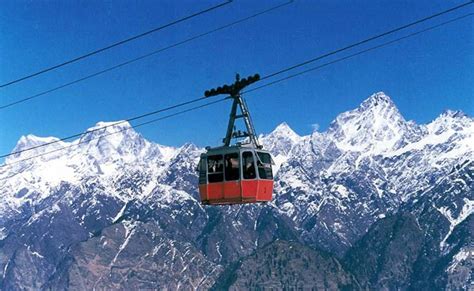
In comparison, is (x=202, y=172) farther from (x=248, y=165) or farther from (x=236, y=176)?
(x=248, y=165)

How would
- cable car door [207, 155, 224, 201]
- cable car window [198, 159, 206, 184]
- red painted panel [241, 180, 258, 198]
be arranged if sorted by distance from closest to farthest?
1. red painted panel [241, 180, 258, 198]
2. cable car door [207, 155, 224, 201]
3. cable car window [198, 159, 206, 184]

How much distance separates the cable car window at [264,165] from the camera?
61.1 m

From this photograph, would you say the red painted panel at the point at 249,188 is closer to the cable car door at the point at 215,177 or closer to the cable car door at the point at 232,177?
the cable car door at the point at 232,177

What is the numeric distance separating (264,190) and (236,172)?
8.64 feet

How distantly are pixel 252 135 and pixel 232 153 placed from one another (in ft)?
10.6

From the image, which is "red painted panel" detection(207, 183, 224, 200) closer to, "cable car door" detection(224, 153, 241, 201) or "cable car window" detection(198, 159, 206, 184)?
"cable car door" detection(224, 153, 241, 201)

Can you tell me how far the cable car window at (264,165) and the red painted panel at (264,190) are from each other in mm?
442

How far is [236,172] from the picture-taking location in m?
60.5

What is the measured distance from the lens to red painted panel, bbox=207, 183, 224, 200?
61.2 metres

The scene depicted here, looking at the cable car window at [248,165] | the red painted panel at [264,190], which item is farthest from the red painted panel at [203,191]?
the red painted panel at [264,190]

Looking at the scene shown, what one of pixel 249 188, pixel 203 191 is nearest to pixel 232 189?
pixel 249 188

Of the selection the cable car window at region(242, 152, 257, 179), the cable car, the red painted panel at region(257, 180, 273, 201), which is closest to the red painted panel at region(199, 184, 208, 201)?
the cable car

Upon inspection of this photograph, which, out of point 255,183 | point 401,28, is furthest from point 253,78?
point 255,183

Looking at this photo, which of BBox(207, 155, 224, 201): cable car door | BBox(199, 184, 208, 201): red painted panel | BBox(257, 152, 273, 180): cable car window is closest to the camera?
BBox(257, 152, 273, 180): cable car window
